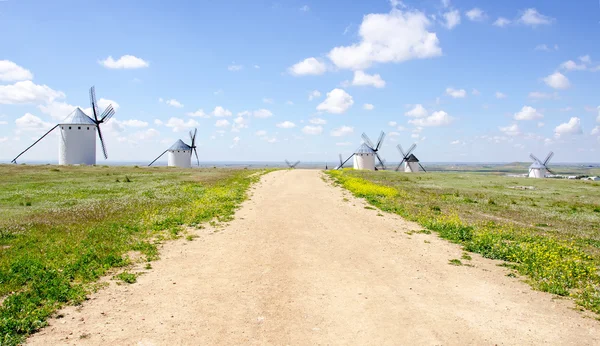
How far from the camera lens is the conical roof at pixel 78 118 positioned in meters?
75.9

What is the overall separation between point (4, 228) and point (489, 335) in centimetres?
1863

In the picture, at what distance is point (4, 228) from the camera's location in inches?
629

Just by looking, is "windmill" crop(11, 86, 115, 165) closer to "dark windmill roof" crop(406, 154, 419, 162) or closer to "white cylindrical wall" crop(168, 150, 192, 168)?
"white cylindrical wall" crop(168, 150, 192, 168)

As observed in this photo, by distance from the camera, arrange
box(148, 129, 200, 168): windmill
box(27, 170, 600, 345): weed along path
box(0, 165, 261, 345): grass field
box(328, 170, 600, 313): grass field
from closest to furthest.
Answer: box(27, 170, 600, 345): weed along path
box(0, 165, 261, 345): grass field
box(328, 170, 600, 313): grass field
box(148, 129, 200, 168): windmill

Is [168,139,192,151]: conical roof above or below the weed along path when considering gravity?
above

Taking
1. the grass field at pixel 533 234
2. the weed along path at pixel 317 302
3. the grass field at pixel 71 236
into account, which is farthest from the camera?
the grass field at pixel 533 234

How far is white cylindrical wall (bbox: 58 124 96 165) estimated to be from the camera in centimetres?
7538

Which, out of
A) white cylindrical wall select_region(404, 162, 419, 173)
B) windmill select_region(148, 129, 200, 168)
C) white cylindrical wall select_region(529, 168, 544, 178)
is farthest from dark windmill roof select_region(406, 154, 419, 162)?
windmill select_region(148, 129, 200, 168)

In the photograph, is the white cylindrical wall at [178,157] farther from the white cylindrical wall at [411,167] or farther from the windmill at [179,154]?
the white cylindrical wall at [411,167]

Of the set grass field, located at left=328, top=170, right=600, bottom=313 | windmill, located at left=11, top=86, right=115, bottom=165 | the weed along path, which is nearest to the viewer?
the weed along path

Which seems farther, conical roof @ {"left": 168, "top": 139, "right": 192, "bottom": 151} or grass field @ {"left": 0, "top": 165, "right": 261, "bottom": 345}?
conical roof @ {"left": 168, "top": 139, "right": 192, "bottom": 151}

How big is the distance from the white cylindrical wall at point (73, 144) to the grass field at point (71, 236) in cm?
5146

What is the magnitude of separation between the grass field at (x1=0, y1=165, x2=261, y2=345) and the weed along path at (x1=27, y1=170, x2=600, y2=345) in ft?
2.64

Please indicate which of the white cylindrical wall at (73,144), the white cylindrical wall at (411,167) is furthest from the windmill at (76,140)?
the white cylindrical wall at (411,167)
